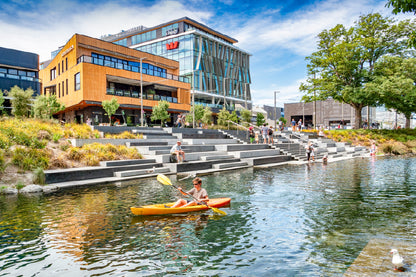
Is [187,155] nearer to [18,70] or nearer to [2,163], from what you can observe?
[2,163]

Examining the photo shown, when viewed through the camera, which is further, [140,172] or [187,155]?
[187,155]

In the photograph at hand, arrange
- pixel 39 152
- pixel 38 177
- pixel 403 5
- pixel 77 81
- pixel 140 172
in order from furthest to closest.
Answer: pixel 77 81, pixel 140 172, pixel 39 152, pixel 38 177, pixel 403 5

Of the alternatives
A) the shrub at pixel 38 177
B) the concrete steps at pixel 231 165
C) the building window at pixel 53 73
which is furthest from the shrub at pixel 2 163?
the building window at pixel 53 73

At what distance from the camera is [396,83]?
32281 mm

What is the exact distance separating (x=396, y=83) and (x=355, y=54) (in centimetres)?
614

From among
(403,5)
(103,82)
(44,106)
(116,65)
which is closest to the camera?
(403,5)

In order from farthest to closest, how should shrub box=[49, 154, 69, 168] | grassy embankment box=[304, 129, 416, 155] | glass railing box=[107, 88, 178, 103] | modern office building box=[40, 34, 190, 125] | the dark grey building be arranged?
the dark grey building, glass railing box=[107, 88, 178, 103], modern office building box=[40, 34, 190, 125], grassy embankment box=[304, 129, 416, 155], shrub box=[49, 154, 69, 168]

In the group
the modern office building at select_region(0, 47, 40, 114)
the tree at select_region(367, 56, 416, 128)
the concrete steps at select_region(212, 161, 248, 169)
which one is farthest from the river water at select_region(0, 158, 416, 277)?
the modern office building at select_region(0, 47, 40, 114)

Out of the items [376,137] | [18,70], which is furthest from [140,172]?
[18,70]

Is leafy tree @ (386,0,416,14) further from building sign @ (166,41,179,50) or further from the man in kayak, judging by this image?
building sign @ (166,41,179,50)

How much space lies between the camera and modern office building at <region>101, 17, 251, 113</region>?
61844mm

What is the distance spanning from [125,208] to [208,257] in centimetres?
432

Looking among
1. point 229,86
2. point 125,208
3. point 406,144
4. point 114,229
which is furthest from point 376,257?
point 229,86

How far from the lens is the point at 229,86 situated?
7144 centimetres
